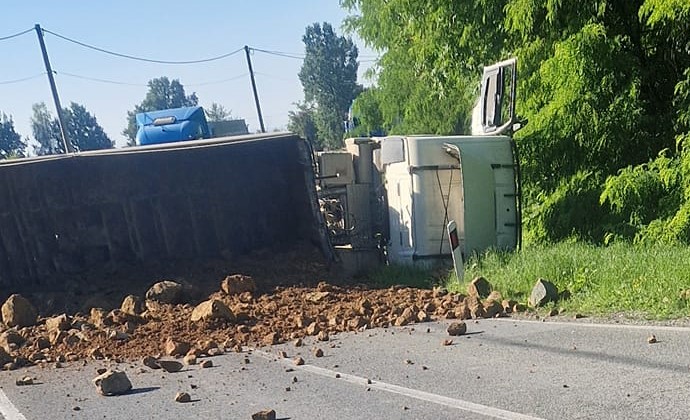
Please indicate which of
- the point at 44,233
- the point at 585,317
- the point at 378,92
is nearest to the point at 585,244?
the point at 585,317

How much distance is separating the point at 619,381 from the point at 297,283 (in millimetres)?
6480

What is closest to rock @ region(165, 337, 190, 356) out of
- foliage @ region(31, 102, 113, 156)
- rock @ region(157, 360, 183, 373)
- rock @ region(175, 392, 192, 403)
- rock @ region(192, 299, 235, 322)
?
rock @ region(157, 360, 183, 373)

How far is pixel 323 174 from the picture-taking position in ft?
45.3

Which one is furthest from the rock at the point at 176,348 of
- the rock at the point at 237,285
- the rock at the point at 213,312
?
the rock at the point at 237,285

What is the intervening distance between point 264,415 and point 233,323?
4049 millimetres

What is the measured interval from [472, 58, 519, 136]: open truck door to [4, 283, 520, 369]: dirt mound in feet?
11.4

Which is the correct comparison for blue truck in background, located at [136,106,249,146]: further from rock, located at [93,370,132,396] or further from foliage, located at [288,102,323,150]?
foliage, located at [288,102,323,150]

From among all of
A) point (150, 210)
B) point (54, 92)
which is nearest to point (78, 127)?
point (54, 92)

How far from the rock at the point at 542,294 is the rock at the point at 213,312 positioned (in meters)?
3.25

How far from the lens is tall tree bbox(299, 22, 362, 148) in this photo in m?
77.3

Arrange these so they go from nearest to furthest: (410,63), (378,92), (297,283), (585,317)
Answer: (585,317) < (297,283) < (410,63) < (378,92)

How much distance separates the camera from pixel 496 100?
44.3 ft

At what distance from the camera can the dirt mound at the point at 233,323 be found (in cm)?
879

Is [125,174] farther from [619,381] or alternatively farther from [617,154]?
[619,381]
